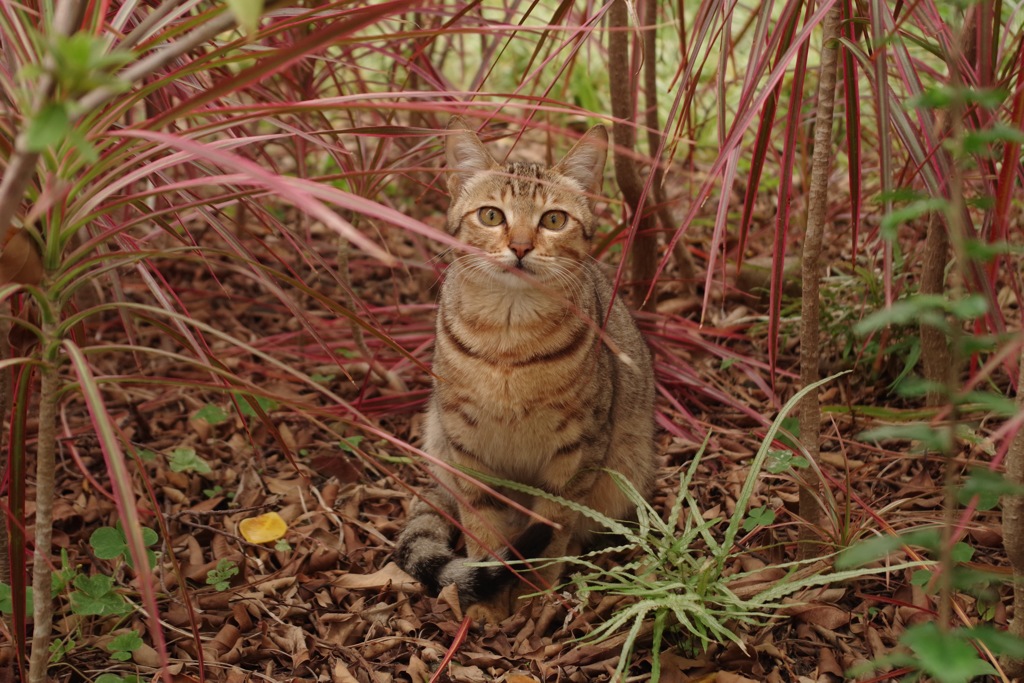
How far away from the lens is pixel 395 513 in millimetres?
3262

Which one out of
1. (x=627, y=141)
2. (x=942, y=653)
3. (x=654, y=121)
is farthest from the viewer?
(x=654, y=121)

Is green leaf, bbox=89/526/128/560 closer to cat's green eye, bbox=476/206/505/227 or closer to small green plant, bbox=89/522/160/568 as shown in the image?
small green plant, bbox=89/522/160/568

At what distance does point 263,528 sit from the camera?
299 cm

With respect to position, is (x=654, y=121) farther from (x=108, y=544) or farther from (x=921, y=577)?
(x=108, y=544)

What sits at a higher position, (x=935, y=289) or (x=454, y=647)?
(x=935, y=289)

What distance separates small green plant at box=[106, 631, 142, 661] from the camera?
2.23 m

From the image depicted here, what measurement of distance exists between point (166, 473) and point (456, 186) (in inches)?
56.0

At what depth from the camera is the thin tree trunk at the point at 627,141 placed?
3467 mm

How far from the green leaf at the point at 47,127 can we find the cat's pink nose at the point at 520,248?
1761 millimetres

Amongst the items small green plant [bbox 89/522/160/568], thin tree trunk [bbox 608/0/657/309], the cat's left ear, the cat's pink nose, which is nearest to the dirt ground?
small green plant [bbox 89/522/160/568]

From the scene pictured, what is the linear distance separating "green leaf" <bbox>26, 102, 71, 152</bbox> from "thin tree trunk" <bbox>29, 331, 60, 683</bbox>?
0.66 metres

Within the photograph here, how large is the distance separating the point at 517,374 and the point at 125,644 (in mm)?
1271

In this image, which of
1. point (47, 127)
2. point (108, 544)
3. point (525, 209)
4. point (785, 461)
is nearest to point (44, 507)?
point (108, 544)

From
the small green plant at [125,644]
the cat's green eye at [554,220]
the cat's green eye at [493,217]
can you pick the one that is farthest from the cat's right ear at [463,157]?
the small green plant at [125,644]
